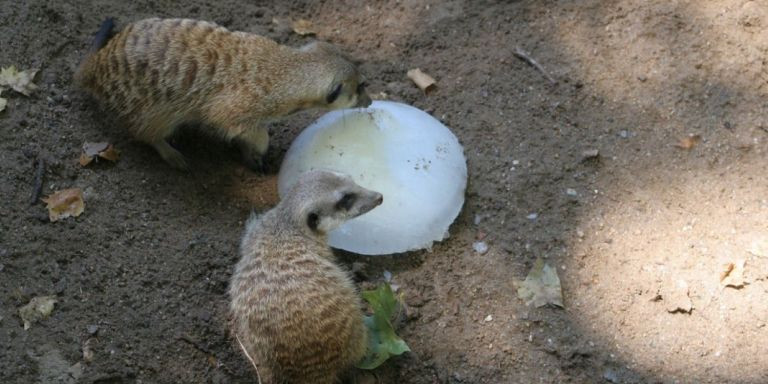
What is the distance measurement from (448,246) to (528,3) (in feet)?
4.34

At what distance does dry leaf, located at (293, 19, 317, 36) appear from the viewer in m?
3.62

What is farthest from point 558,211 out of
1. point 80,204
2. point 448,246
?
point 80,204

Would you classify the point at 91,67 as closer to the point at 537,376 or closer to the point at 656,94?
the point at 537,376

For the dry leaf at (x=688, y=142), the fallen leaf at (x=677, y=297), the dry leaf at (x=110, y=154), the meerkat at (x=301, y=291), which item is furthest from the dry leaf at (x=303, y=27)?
the fallen leaf at (x=677, y=297)

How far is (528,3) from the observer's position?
359 centimetres

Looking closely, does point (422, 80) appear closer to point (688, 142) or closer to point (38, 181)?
point (688, 142)

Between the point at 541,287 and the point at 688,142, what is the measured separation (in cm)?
88

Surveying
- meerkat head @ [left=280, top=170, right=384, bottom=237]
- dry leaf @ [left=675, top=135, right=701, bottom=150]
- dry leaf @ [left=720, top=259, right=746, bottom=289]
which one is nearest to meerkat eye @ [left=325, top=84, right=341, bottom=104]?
meerkat head @ [left=280, top=170, right=384, bottom=237]

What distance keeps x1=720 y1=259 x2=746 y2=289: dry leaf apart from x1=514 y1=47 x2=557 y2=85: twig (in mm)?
1033

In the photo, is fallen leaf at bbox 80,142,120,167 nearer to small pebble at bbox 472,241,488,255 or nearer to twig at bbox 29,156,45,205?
twig at bbox 29,156,45,205

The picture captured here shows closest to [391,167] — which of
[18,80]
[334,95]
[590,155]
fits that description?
[334,95]

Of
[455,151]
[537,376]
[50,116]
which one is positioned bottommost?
[537,376]

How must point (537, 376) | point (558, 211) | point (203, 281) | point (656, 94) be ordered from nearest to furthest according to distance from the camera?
point (537, 376), point (203, 281), point (558, 211), point (656, 94)

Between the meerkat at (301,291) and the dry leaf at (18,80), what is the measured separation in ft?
3.41
